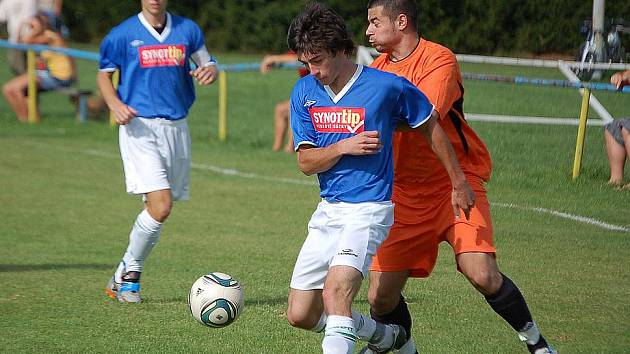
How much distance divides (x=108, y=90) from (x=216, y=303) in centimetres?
246

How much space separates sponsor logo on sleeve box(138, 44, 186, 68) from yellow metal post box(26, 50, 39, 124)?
10.4m

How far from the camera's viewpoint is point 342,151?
5.06m

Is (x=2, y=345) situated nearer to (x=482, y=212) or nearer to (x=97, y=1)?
(x=482, y=212)

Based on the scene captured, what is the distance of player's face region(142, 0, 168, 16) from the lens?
25.8 feet

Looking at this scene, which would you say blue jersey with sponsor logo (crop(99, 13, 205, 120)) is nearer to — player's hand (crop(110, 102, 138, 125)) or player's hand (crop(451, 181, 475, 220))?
player's hand (crop(110, 102, 138, 125))

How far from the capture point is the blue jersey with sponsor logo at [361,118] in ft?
16.9

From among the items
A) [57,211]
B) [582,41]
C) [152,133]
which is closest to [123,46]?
[152,133]

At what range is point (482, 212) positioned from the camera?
223 inches

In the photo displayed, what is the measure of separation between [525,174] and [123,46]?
4024 mm

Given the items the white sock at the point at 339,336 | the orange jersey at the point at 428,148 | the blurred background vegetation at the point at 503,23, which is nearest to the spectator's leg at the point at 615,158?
the blurred background vegetation at the point at 503,23

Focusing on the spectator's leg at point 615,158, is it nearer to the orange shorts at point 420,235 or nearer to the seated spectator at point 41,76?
the orange shorts at point 420,235

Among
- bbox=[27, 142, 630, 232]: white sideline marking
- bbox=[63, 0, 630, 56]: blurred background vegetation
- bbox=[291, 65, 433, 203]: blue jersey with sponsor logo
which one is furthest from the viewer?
bbox=[63, 0, 630, 56]: blurred background vegetation

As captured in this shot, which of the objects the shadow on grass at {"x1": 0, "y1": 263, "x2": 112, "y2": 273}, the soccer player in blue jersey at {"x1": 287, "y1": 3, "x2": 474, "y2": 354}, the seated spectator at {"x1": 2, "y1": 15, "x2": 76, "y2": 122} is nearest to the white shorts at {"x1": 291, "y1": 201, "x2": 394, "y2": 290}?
the soccer player in blue jersey at {"x1": 287, "y1": 3, "x2": 474, "y2": 354}

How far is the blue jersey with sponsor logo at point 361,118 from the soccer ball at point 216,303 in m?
0.98
